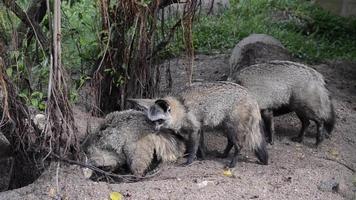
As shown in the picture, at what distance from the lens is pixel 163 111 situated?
572cm

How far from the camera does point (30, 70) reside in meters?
5.72

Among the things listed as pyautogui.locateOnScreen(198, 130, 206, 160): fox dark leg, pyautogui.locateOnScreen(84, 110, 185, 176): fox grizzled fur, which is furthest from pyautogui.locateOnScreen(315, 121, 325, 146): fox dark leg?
pyautogui.locateOnScreen(84, 110, 185, 176): fox grizzled fur

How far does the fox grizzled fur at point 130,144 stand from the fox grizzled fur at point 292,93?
1091mm

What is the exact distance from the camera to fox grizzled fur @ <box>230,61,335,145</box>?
652 centimetres

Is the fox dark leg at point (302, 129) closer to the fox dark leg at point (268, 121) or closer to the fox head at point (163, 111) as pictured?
the fox dark leg at point (268, 121)

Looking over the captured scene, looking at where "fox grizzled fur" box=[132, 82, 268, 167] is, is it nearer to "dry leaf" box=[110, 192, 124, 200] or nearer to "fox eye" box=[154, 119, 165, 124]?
"fox eye" box=[154, 119, 165, 124]

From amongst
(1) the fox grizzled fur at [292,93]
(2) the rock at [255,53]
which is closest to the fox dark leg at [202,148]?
(1) the fox grizzled fur at [292,93]

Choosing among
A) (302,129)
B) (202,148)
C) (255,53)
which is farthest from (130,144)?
(255,53)

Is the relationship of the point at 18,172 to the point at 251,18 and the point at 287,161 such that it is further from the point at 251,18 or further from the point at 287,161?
the point at 251,18

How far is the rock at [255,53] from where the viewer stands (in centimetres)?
802

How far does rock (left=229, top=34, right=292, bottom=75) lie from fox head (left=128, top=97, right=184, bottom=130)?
82.8 inches

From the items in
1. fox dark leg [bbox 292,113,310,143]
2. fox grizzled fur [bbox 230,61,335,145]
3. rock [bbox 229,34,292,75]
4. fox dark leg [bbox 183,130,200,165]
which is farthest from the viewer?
rock [bbox 229,34,292,75]

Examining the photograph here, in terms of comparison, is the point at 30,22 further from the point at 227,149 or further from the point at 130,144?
the point at 227,149

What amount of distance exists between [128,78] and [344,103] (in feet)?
9.24
